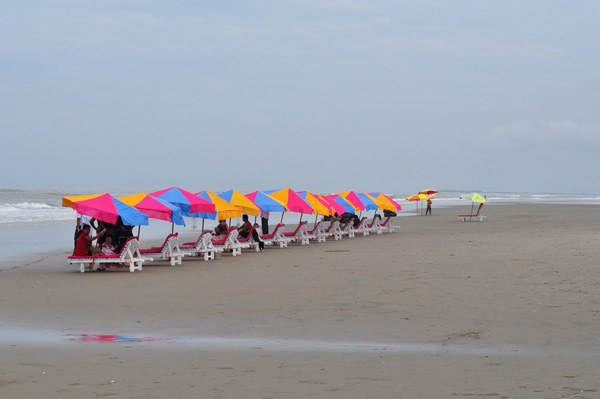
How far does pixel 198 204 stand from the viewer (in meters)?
20.4

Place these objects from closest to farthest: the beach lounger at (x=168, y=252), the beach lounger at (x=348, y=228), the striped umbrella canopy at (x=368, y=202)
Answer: the beach lounger at (x=168, y=252) < the beach lounger at (x=348, y=228) < the striped umbrella canopy at (x=368, y=202)

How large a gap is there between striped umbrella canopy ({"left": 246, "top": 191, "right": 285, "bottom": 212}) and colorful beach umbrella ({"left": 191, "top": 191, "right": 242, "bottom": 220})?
247 centimetres

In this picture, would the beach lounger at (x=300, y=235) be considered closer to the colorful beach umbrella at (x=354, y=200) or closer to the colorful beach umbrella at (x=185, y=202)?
the colorful beach umbrella at (x=354, y=200)

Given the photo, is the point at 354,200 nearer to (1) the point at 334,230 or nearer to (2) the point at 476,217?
(1) the point at 334,230

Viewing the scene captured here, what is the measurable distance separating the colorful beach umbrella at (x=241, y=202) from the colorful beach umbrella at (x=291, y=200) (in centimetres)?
243

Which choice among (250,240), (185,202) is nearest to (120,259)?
(185,202)

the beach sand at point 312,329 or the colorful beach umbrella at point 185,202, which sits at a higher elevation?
the colorful beach umbrella at point 185,202

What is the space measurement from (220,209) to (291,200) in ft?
17.4

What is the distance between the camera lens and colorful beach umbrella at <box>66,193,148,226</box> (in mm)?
16641

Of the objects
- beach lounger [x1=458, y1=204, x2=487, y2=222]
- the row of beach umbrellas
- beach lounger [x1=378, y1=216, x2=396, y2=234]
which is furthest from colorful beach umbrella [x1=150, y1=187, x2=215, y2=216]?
beach lounger [x1=458, y1=204, x2=487, y2=222]

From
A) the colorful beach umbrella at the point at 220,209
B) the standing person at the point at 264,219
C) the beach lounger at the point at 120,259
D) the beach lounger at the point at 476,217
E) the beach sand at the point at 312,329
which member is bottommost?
the beach sand at the point at 312,329

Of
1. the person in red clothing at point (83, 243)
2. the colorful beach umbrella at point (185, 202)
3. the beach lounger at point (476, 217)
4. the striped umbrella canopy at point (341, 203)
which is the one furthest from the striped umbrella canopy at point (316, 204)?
the beach lounger at point (476, 217)

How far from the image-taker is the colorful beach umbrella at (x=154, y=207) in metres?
18.0

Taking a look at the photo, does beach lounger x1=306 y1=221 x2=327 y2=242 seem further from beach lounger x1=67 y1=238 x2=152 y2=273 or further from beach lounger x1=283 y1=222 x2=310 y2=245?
beach lounger x1=67 y1=238 x2=152 y2=273
